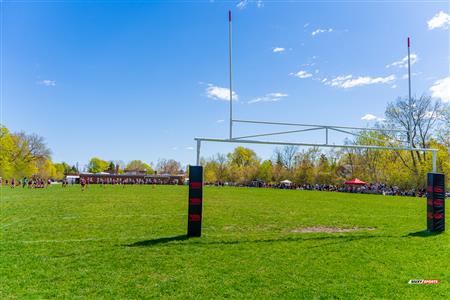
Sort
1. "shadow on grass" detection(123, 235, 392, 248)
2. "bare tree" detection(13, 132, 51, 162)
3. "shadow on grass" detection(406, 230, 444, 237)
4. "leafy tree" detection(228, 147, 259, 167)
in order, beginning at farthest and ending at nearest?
"leafy tree" detection(228, 147, 259, 167)
"bare tree" detection(13, 132, 51, 162)
"shadow on grass" detection(406, 230, 444, 237)
"shadow on grass" detection(123, 235, 392, 248)

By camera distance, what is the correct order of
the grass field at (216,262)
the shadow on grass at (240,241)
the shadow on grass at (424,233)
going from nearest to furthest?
the grass field at (216,262) → the shadow on grass at (240,241) → the shadow on grass at (424,233)

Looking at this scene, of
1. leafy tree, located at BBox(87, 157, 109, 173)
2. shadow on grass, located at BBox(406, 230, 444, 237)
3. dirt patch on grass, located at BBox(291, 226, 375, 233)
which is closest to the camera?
shadow on grass, located at BBox(406, 230, 444, 237)

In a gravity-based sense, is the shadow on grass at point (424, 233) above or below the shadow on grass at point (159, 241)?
above

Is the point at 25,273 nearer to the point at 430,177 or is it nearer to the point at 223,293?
the point at 223,293

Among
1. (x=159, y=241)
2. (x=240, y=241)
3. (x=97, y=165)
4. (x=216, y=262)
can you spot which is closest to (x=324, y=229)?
(x=240, y=241)

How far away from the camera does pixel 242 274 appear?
5570mm

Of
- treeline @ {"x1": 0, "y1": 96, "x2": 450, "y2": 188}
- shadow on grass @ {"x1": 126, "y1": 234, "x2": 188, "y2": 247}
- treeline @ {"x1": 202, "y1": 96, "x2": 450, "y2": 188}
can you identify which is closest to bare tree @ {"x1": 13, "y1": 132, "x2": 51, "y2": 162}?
treeline @ {"x1": 0, "y1": 96, "x2": 450, "y2": 188}

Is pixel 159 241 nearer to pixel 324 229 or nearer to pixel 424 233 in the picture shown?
pixel 324 229

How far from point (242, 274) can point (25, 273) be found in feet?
12.6

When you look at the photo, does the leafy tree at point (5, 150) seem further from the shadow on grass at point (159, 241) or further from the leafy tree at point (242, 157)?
the leafy tree at point (242, 157)

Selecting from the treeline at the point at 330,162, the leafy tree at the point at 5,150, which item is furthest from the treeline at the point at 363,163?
the leafy tree at the point at 5,150

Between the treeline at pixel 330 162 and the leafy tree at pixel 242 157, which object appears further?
the leafy tree at pixel 242 157

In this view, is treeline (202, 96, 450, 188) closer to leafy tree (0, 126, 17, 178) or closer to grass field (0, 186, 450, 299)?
grass field (0, 186, 450, 299)

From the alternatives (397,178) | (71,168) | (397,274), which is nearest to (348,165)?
(397,178)
